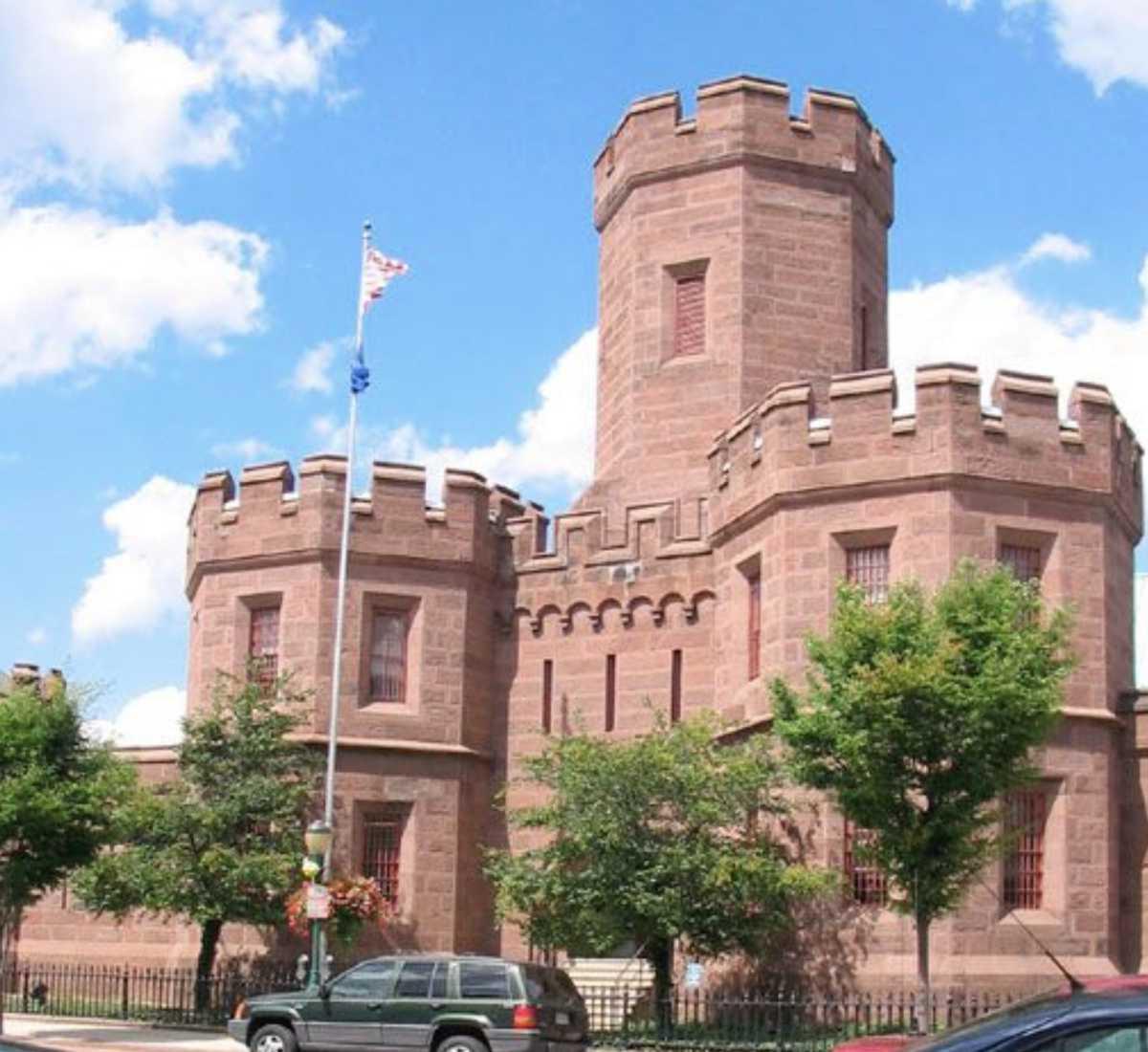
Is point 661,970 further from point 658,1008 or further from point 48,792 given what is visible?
point 48,792

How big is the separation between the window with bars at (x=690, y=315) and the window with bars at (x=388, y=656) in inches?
268

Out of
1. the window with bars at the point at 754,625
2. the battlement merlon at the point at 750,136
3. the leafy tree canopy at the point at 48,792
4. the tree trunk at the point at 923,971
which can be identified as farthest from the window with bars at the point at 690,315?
the tree trunk at the point at 923,971

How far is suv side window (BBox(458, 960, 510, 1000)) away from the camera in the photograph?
1928cm

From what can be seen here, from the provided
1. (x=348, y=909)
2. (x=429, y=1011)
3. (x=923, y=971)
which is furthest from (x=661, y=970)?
(x=429, y=1011)

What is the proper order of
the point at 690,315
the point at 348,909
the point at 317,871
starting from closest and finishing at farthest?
1. the point at 317,871
2. the point at 348,909
3. the point at 690,315

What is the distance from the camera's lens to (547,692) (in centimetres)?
3116

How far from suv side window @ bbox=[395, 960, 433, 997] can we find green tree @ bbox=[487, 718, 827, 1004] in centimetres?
506

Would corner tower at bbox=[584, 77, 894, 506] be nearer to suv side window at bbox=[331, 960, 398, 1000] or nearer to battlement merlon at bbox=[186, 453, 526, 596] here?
battlement merlon at bbox=[186, 453, 526, 596]

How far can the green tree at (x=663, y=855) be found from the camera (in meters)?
24.4

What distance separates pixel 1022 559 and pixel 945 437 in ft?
7.09

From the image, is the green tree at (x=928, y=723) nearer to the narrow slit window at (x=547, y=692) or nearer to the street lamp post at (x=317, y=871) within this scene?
the street lamp post at (x=317, y=871)

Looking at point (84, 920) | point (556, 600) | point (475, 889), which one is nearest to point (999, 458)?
point (556, 600)

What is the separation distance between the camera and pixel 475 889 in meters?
30.7

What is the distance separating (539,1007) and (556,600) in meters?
12.7
